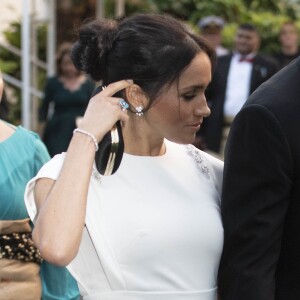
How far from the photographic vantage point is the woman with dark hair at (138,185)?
8.91 feet

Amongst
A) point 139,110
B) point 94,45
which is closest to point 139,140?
point 139,110

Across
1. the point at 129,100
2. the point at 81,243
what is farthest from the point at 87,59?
the point at 81,243

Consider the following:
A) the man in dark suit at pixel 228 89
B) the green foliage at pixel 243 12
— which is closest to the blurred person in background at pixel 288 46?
the man in dark suit at pixel 228 89

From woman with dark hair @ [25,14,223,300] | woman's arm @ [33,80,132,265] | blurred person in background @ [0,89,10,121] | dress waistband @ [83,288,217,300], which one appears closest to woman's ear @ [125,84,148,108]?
woman with dark hair @ [25,14,223,300]

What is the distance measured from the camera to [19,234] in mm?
3393

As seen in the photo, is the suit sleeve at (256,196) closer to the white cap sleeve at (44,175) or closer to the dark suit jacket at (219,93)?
the white cap sleeve at (44,175)

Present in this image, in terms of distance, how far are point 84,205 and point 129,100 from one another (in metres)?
0.45

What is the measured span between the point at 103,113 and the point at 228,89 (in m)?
6.46

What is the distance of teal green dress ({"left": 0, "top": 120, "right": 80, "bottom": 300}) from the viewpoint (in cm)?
339

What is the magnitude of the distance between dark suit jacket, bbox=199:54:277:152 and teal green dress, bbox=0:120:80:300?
5479mm

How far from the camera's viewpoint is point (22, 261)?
340 centimetres

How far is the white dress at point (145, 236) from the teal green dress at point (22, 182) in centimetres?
56

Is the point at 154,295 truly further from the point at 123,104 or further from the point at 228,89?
the point at 228,89

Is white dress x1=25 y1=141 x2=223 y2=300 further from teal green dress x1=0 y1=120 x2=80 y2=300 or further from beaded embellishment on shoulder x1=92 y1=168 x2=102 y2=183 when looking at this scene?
teal green dress x1=0 y1=120 x2=80 y2=300
